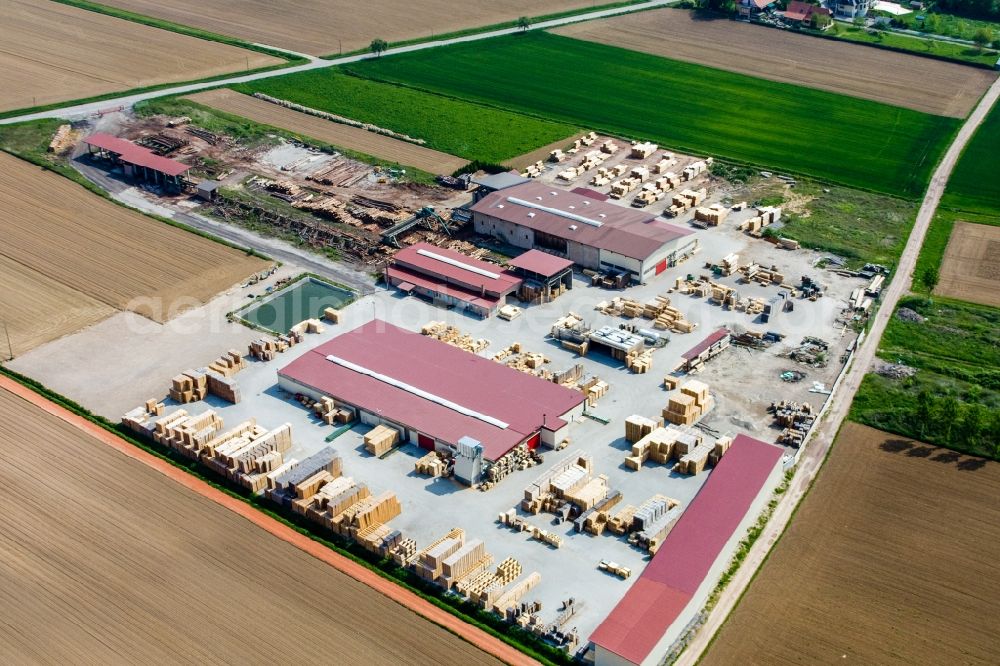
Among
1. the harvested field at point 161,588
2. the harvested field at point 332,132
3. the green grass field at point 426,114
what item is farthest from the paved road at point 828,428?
the harvested field at point 332,132

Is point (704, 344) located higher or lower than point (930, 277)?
lower

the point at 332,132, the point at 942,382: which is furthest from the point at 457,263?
the point at 332,132

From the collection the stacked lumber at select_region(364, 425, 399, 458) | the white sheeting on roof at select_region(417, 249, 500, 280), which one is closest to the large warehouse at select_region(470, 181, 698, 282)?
the white sheeting on roof at select_region(417, 249, 500, 280)

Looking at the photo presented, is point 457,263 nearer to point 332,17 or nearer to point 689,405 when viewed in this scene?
point 689,405

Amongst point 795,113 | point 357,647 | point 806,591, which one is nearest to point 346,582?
point 357,647

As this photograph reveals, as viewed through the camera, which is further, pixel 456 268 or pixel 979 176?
pixel 979 176

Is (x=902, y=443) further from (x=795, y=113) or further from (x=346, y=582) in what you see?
(x=795, y=113)

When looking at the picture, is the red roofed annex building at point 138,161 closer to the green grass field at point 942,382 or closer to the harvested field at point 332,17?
the harvested field at point 332,17
